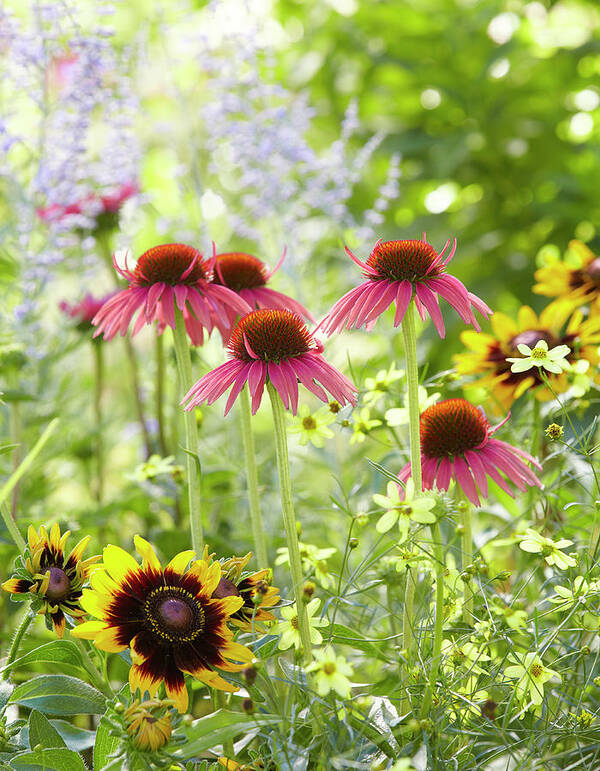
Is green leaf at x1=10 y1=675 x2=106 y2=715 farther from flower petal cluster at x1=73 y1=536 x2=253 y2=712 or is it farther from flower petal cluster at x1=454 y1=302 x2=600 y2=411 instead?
flower petal cluster at x1=454 y1=302 x2=600 y2=411

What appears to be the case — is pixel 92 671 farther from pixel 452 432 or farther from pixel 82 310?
pixel 82 310

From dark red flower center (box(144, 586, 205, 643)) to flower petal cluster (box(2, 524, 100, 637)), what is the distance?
0.05m

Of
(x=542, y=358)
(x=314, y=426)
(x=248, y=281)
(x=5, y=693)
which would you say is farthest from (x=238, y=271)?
(x=5, y=693)

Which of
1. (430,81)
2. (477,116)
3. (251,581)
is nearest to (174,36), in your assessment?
(430,81)

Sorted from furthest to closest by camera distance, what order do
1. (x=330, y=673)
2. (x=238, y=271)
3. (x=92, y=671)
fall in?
(x=238, y=271), (x=92, y=671), (x=330, y=673)

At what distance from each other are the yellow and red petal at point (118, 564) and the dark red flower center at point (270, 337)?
144 millimetres

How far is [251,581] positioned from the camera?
1.61 ft

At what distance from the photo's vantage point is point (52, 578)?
0.48 meters

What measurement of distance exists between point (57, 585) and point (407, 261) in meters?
0.30

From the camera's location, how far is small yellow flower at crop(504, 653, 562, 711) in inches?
17.6

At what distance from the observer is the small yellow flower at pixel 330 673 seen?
385 millimetres

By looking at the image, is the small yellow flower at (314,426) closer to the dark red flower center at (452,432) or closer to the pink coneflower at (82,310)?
the dark red flower center at (452,432)

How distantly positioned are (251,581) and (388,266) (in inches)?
8.7

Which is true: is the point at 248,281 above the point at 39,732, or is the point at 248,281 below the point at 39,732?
above
